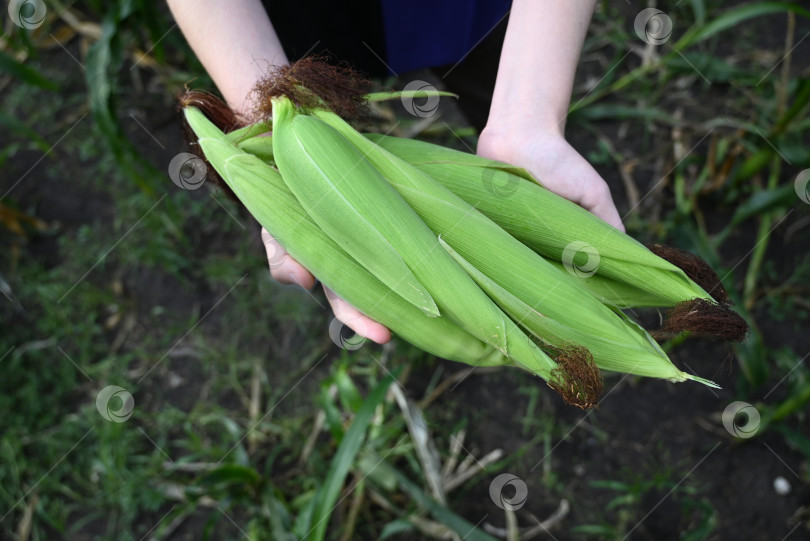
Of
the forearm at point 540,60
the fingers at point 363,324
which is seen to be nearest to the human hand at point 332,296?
the fingers at point 363,324

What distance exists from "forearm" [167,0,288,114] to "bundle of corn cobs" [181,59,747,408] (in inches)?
4.9

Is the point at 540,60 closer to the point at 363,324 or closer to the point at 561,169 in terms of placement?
the point at 561,169

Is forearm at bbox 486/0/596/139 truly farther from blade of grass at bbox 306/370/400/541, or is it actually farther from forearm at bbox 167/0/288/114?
blade of grass at bbox 306/370/400/541

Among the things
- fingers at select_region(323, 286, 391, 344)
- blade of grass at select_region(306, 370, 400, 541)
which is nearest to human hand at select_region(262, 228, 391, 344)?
fingers at select_region(323, 286, 391, 344)

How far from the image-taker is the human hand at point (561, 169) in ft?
4.42

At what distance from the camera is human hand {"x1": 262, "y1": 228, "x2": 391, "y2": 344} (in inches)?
50.1

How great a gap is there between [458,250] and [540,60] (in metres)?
0.53

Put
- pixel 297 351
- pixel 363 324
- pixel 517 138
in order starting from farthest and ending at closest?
pixel 297 351
pixel 517 138
pixel 363 324

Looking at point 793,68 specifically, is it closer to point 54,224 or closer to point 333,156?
point 333,156

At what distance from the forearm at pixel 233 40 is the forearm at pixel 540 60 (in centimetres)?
54

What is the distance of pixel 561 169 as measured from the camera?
4.44 ft

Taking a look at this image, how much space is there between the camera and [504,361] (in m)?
1.22

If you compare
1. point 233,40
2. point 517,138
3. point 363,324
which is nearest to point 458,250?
Result: point 363,324

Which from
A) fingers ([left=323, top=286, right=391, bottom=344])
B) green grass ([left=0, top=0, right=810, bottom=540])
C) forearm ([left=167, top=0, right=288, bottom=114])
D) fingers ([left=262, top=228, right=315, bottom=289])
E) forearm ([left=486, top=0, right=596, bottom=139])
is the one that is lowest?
green grass ([left=0, top=0, right=810, bottom=540])
